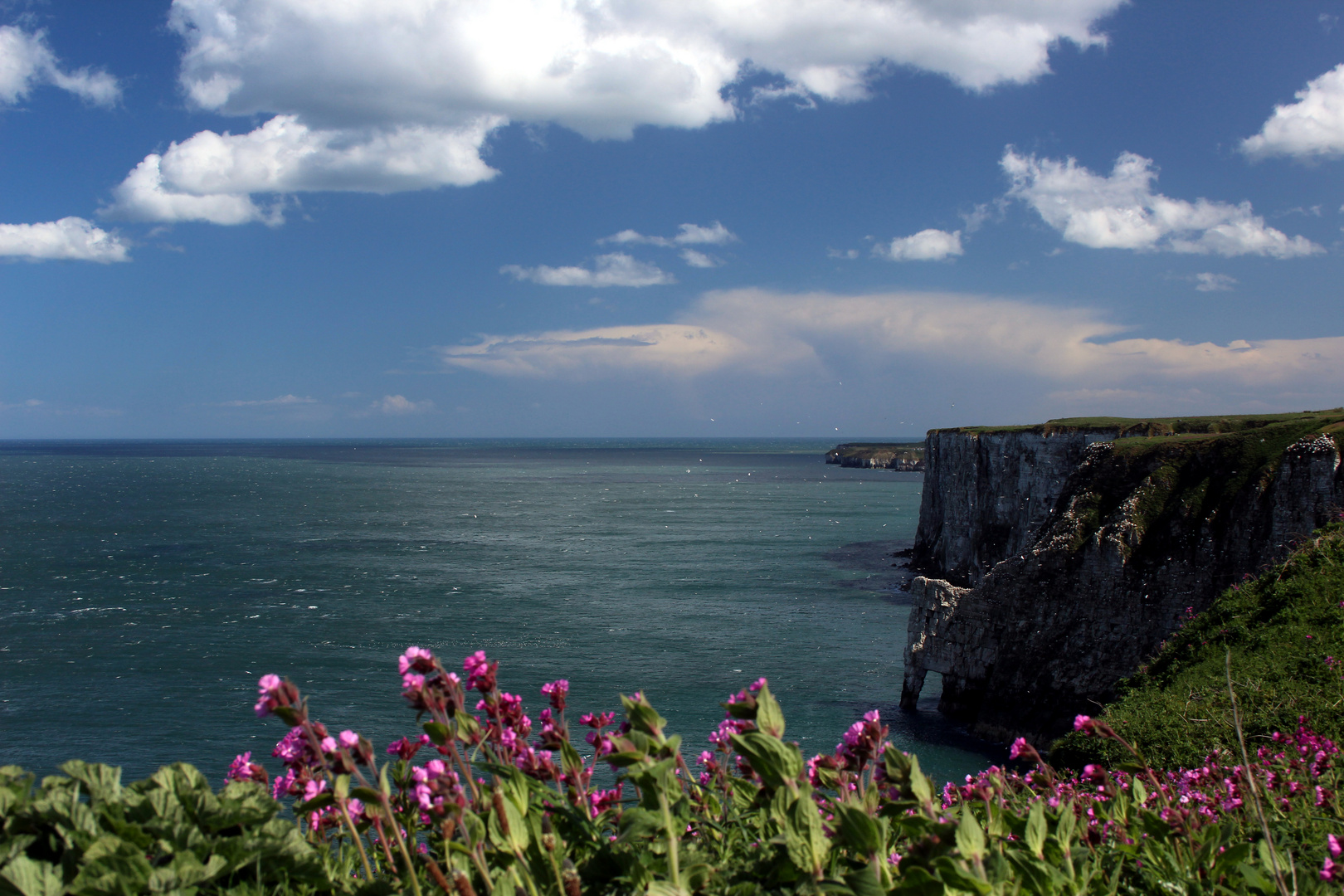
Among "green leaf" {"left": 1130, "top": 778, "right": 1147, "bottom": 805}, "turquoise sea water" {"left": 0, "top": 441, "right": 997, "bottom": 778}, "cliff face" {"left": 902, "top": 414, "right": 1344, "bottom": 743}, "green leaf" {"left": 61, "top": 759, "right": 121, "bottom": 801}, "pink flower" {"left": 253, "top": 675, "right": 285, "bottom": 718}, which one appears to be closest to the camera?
"pink flower" {"left": 253, "top": 675, "right": 285, "bottom": 718}

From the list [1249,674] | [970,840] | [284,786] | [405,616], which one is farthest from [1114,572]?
[405,616]

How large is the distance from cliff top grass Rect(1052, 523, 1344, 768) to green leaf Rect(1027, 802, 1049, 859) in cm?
873

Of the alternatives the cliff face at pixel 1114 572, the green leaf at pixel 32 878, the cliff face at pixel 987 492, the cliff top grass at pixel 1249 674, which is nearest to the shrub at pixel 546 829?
the green leaf at pixel 32 878

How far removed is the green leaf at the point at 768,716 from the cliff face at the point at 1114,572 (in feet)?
68.7

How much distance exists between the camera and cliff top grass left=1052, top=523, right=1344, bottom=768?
12248 mm

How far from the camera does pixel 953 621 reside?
1009 inches

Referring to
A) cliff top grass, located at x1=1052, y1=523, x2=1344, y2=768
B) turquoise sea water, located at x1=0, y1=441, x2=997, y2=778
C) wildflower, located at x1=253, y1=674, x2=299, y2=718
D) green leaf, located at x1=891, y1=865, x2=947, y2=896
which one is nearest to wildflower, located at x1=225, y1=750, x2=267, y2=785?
wildflower, located at x1=253, y1=674, x2=299, y2=718

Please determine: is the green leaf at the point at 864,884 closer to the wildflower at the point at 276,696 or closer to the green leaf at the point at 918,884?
→ the green leaf at the point at 918,884

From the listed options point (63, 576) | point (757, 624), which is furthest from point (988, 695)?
point (63, 576)

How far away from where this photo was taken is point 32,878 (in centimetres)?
256

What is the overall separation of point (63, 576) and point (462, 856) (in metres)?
60.1

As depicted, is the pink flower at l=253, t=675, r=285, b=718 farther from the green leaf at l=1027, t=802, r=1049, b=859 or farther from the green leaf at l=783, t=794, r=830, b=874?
the green leaf at l=1027, t=802, r=1049, b=859

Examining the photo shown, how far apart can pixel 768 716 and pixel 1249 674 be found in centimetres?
1514

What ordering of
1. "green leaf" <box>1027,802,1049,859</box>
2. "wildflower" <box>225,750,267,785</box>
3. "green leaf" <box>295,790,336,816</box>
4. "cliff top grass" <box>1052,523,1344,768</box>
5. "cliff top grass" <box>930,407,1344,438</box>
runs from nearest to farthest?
"green leaf" <box>295,790,336,816</box> < "green leaf" <box>1027,802,1049,859</box> < "wildflower" <box>225,750,267,785</box> < "cliff top grass" <box>1052,523,1344,768</box> < "cliff top grass" <box>930,407,1344,438</box>
